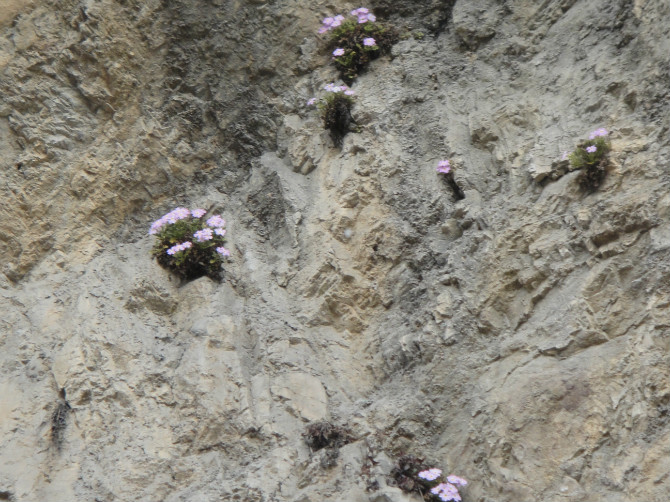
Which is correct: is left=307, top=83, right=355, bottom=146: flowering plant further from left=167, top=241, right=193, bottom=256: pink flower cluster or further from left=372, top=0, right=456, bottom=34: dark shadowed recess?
left=167, top=241, right=193, bottom=256: pink flower cluster

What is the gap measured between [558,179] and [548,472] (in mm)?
2214

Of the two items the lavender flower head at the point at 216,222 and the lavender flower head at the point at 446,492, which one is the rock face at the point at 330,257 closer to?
the lavender flower head at the point at 446,492

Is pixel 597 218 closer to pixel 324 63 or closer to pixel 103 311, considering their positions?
pixel 324 63

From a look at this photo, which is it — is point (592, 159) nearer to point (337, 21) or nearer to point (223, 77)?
point (337, 21)

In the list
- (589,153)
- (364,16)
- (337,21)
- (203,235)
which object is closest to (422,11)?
(364,16)

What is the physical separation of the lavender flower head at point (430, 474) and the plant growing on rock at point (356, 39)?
3.99m

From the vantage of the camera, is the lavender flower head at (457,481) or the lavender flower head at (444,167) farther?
the lavender flower head at (444,167)

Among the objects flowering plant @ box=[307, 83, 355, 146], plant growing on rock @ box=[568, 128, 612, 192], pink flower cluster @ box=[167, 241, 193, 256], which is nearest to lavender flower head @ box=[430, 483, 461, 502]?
plant growing on rock @ box=[568, 128, 612, 192]

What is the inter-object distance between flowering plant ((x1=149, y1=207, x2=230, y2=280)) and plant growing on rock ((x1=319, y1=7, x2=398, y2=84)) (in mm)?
1993

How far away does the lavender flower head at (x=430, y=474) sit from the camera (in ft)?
17.0

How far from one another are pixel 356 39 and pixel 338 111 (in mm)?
892

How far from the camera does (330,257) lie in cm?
659

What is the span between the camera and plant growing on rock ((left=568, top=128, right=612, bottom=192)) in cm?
561

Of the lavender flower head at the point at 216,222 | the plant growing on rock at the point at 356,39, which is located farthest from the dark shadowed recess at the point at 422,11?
the lavender flower head at the point at 216,222
